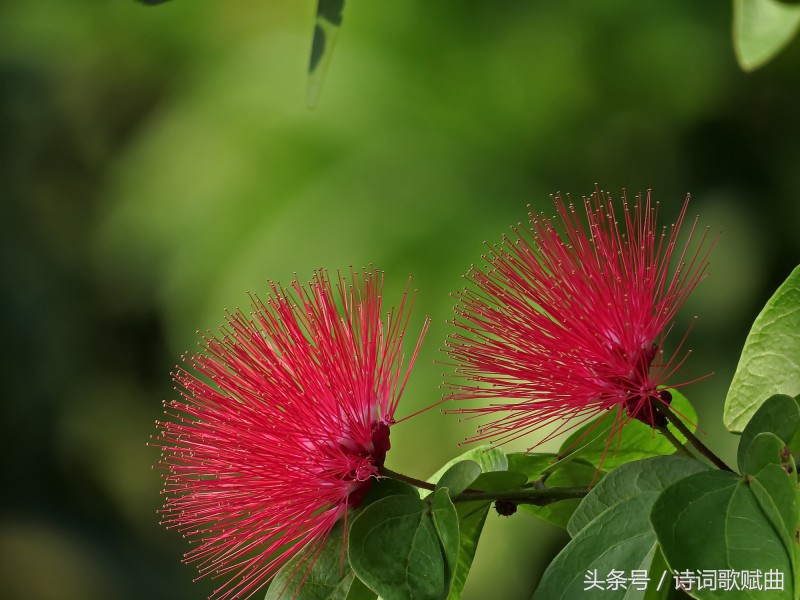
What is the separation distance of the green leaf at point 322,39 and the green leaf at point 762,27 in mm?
156

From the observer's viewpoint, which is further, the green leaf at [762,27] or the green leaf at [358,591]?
the green leaf at [358,591]

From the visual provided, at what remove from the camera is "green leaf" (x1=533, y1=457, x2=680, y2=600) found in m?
0.47

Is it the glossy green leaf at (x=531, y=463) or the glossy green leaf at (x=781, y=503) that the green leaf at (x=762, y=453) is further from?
the glossy green leaf at (x=531, y=463)

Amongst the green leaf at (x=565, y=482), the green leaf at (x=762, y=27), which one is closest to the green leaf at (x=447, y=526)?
the green leaf at (x=565, y=482)

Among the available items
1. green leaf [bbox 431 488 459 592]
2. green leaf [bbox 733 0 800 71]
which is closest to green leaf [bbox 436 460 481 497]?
green leaf [bbox 431 488 459 592]

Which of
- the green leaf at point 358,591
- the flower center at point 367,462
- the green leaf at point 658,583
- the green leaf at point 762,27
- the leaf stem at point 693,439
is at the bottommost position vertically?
the green leaf at point 358,591

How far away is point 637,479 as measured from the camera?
49 centimetres

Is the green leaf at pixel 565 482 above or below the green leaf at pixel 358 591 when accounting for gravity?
above

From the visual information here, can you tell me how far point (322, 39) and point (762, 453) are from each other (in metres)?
0.26

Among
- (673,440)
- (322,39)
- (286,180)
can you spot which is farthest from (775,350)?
(286,180)

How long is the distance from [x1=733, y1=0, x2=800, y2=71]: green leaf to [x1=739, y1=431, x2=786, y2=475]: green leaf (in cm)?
16

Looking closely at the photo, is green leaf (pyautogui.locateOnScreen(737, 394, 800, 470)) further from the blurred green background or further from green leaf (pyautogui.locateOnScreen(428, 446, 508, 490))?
the blurred green background

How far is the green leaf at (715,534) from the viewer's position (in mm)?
434

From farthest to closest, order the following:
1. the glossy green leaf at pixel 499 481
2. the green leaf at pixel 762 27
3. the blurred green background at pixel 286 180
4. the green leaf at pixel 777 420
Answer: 1. the blurred green background at pixel 286 180
2. the glossy green leaf at pixel 499 481
3. the green leaf at pixel 777 420
4. the green leaf at pixel 762 27
